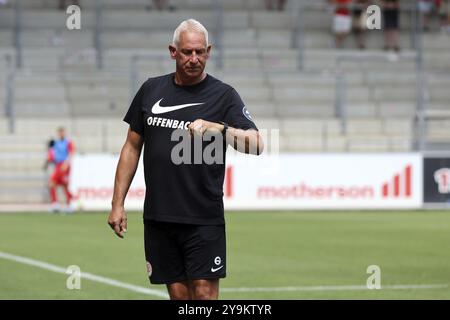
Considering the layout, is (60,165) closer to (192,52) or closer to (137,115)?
(137,115)

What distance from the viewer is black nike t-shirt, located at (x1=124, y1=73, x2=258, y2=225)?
8.07 metres

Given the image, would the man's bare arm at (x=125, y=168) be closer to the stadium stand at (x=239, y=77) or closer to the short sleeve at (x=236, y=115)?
the short sleeve at (x=236, y=115)

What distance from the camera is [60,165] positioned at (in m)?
28.5

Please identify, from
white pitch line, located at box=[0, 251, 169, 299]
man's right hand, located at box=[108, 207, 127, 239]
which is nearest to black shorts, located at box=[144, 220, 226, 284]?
man's right hand, located at box=[108, 207, 127, 239]

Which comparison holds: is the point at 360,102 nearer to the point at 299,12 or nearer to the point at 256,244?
the point at 299,12

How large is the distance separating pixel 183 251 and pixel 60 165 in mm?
20564

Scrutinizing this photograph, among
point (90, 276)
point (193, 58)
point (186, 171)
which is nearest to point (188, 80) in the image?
point (193, 58)

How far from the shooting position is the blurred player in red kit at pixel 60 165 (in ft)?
93.2

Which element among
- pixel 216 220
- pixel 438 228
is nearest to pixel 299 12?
pixel 438 228

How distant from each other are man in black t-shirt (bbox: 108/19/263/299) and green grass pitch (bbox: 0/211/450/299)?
4.76 meters

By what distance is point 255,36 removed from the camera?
122 feet

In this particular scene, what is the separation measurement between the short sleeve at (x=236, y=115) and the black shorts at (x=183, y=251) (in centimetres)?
71

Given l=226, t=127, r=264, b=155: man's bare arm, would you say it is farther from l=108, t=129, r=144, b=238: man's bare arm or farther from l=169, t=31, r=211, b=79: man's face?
l=108, t=129, r=144, b=238: man's bare arm
